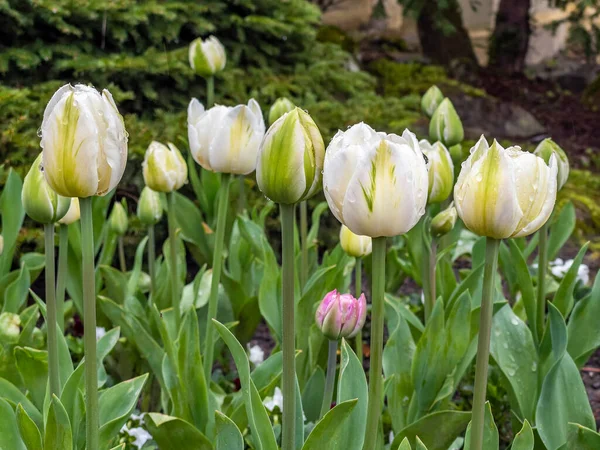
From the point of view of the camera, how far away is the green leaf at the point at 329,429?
0.98 m

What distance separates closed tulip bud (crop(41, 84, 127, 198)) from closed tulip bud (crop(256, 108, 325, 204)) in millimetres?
196

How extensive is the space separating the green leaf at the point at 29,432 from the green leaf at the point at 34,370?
0.22 meters

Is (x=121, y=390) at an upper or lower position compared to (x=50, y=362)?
lower

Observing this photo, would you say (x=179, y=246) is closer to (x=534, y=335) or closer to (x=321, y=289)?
(x=321, y=289)

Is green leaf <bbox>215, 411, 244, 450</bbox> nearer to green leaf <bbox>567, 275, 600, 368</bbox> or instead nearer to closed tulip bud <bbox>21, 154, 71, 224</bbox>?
closed tulip bud <bbox>21, 154, 71, 224</bbox>

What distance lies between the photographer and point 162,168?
163 cm

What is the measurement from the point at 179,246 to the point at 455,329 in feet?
3.12

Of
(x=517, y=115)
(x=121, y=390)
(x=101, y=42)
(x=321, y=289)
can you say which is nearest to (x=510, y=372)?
(x=321, y=289)

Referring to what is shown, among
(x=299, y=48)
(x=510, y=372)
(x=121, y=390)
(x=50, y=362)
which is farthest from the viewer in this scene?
(x=299, y=48)

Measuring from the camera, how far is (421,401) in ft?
4.91

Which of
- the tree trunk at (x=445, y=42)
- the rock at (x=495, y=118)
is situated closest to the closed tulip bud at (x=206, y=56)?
the rock at (x=495, y=118)

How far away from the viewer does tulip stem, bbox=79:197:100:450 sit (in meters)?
0.95

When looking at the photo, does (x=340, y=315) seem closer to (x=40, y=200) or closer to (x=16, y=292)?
(x=40, y=200)

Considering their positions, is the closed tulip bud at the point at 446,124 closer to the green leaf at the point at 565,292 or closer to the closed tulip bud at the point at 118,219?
the green leaf at the point at 565,292
